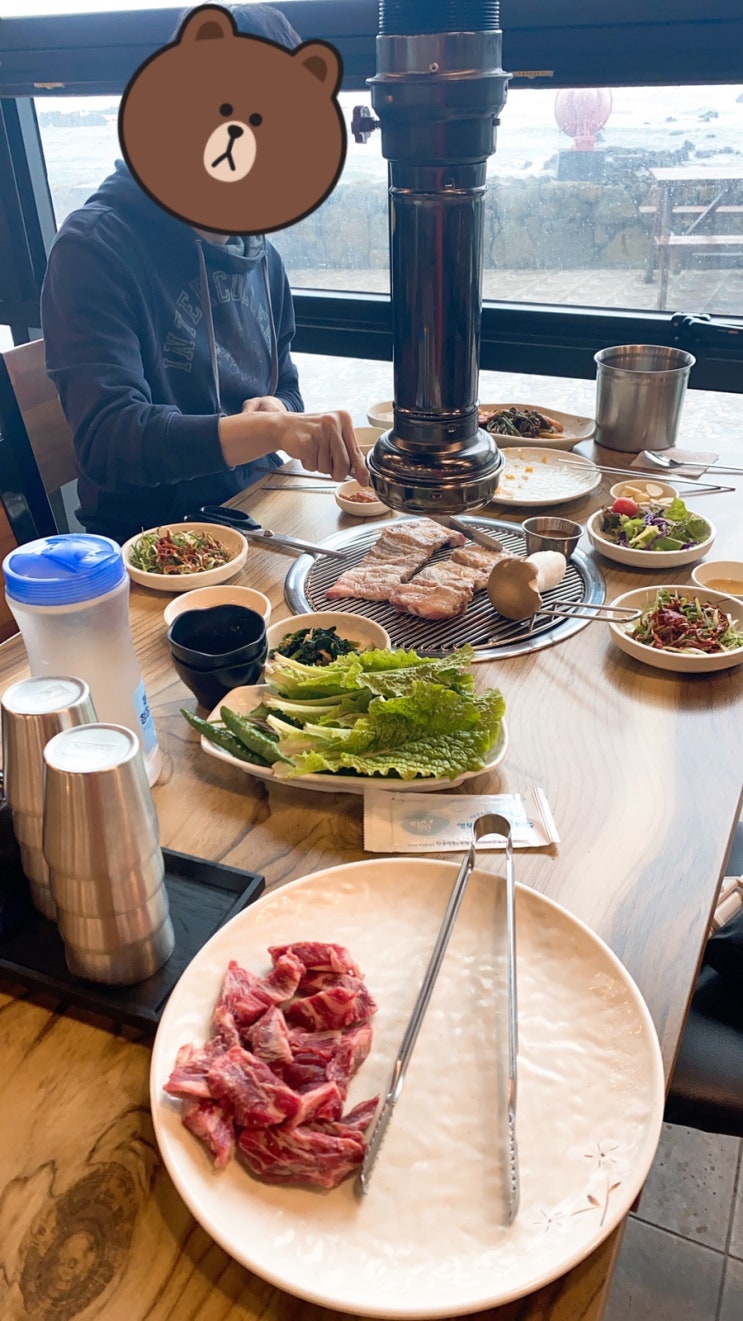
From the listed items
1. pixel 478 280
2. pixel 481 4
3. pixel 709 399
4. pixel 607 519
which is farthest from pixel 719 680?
pixel 709 399

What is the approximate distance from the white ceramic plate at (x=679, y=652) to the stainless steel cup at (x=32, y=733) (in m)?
0.91

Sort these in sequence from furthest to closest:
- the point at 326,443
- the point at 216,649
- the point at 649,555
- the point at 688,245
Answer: the point at 688,245, the point at 326,443, the point at 649,555, the point at 216,649

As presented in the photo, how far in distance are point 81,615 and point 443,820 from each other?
1.70 feet

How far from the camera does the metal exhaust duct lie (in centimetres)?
78

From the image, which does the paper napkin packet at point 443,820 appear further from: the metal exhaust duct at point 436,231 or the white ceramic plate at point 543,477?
the white ceramic plate at point 543,477

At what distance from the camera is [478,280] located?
897 millimetres

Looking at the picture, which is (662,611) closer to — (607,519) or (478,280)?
(607,519)

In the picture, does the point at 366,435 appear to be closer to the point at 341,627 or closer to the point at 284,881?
the point at 341,627

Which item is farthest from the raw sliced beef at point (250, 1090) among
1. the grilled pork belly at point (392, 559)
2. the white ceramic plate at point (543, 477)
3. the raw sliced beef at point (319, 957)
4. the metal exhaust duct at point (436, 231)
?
the white ceramic plate at point (543, 477)

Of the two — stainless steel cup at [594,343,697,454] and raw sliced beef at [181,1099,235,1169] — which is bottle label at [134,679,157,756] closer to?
raw sliced beef at [181,1099,235,1169]

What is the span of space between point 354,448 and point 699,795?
3.59ft

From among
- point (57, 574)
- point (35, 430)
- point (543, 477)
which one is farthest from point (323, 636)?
point (35, 430)

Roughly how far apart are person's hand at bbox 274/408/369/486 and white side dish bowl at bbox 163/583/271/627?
0.45 meters

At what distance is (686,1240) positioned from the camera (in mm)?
1818
